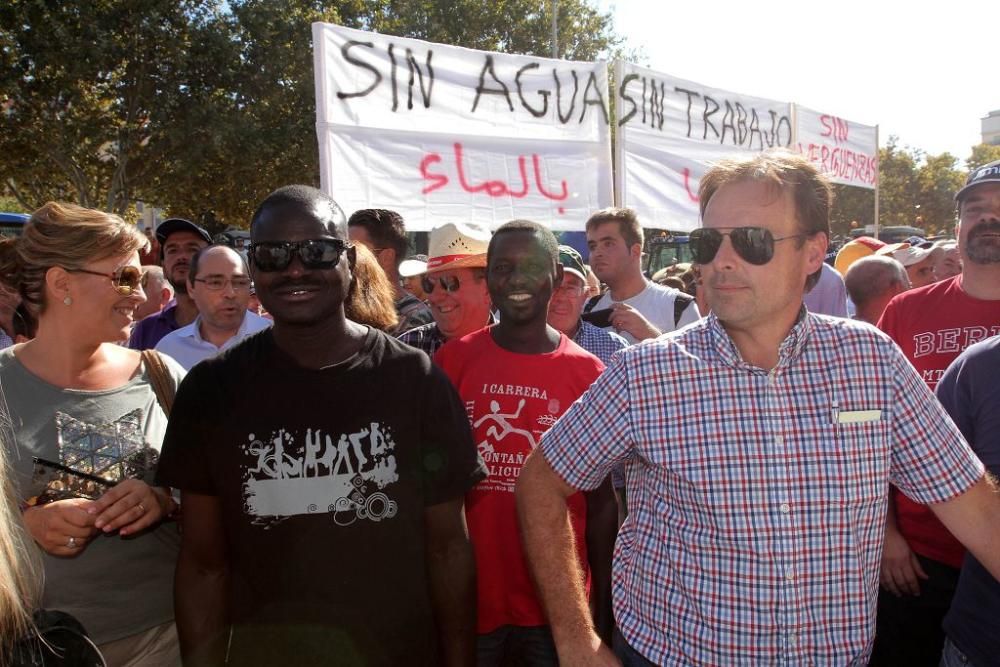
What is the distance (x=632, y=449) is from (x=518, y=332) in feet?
2.73

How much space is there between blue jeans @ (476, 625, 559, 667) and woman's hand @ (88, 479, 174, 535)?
3.62 ft

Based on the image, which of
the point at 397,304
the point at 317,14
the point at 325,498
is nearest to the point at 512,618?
the point at 325,498

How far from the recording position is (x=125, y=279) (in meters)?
2.35

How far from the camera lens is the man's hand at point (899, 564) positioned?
8.30 feet

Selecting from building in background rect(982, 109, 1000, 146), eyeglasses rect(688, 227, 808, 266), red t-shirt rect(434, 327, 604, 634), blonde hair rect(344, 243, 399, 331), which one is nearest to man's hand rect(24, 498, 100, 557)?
red t-shirt rect(434, 327, 604, 634)

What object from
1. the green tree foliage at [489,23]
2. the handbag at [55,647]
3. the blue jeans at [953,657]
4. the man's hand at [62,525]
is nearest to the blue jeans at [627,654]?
the blue jeans at [953,657]

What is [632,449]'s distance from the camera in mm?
1930

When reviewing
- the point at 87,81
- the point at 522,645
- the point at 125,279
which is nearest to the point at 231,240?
the point at 87,81

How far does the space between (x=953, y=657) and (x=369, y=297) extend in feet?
7.58

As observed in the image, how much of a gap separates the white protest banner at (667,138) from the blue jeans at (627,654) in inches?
169

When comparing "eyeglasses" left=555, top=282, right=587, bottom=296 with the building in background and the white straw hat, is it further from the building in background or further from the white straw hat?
the building in background

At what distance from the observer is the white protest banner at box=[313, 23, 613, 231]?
14.8 ft

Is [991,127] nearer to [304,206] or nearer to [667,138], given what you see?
[667,138]

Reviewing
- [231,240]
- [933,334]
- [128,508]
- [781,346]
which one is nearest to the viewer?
[781,346]
